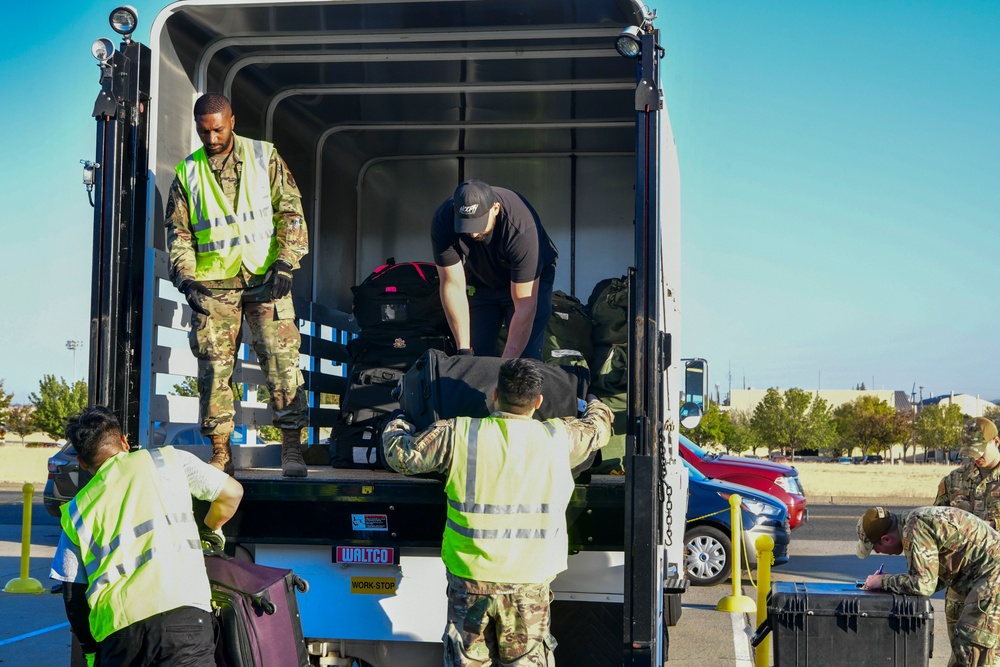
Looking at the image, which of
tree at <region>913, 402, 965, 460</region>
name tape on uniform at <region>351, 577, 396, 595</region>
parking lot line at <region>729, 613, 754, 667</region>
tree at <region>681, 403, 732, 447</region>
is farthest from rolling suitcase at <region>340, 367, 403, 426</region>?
tree at <region>913, 402, 965, 460</region>

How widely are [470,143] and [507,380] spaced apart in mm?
3778

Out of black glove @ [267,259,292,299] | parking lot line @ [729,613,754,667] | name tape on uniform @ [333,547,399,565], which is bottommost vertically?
parking lot line @ [729,613,754,667]

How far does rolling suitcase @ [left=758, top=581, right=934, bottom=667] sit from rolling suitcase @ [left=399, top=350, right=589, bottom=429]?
124cm

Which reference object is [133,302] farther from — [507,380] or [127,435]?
[507,380]

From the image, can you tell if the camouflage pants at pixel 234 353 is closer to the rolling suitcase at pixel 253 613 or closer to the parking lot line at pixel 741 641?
the rolling suitcase at pixel 253 613

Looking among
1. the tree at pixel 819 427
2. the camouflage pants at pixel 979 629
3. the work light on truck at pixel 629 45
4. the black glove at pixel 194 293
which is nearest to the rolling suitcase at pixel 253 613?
the black glove at pixel 194 293

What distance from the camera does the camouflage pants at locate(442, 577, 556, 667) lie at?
157 inches

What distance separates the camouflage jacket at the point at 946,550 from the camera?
184 inches

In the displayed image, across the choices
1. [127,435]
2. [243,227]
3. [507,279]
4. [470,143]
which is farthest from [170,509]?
[470,143]

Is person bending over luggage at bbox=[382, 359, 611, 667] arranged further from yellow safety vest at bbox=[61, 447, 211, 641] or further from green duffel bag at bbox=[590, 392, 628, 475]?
yellow safety vest at bbox=[61, 447, 211, 641]

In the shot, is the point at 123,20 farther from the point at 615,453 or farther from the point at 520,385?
the point at 615,453

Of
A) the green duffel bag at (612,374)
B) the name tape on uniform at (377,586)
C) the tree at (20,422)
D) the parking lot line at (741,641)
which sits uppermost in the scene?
the tree at (20,422)

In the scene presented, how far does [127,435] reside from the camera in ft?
15.4

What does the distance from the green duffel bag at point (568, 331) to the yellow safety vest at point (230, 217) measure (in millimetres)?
1802
